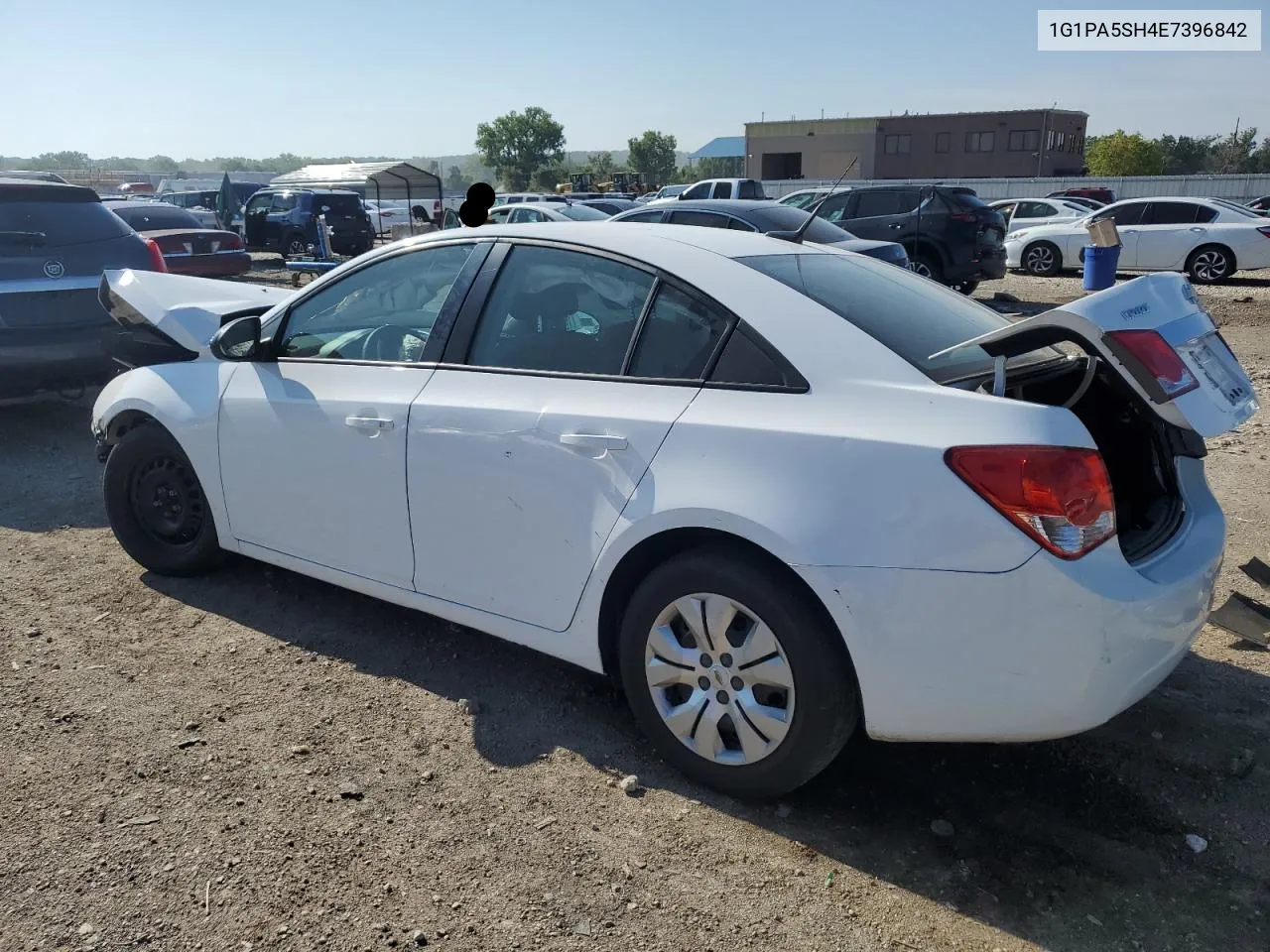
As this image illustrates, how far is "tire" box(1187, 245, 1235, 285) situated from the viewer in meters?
15.9

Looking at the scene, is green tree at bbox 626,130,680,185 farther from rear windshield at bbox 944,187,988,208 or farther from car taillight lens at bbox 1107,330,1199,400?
car taillight lens at bbox 1107,330,1199,400

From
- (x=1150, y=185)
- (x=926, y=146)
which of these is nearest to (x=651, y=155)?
(x=926, y=146)

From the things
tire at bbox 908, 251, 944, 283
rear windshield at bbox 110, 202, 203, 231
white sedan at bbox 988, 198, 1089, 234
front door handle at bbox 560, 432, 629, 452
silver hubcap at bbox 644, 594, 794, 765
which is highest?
rear windshield at bbox 110, 202, 203, 231

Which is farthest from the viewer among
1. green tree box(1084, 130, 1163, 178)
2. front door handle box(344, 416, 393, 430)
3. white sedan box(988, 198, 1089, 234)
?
green tree box(1084, 130, 1163, 178)

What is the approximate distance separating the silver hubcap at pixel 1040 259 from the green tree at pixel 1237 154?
54.0 metres

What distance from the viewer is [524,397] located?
10.2 feet

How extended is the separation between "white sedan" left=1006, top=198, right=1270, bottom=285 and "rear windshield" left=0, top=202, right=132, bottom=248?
13982mm

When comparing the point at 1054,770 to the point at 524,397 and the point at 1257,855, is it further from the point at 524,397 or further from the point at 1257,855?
the point at 524,397

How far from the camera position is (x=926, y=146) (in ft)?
222

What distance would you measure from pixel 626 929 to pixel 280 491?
7.34ft

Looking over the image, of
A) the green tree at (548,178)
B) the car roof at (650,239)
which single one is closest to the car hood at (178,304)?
the car roof at (650,239)

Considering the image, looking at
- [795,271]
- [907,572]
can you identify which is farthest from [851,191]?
[907,572]

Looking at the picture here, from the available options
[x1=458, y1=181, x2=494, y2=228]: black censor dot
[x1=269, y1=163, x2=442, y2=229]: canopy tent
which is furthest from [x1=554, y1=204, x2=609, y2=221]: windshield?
[x1=458, y1=181, x2=494, y2=228]: black censor dot

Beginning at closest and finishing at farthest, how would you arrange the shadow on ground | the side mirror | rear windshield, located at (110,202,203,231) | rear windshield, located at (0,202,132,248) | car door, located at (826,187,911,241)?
the shadow on ground → the side mirror → rear windshield, located at (0,202,132,248) → car door, located at (826,187,911,241) → rear windshield, located at (110,202,203,231)
